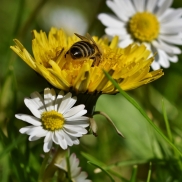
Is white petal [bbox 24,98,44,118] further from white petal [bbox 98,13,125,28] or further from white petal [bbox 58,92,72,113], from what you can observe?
white petal [bbox 98,13,125,28]

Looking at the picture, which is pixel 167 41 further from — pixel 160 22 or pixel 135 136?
pixel 135 136

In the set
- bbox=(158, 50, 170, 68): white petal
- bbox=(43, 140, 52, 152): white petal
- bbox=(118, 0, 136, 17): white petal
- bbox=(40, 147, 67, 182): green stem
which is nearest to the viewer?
bbox=(43, 140, 52, 152): white petal

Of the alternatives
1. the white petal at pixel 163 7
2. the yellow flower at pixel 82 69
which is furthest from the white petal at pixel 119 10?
the yellow flower at pixel 82 69

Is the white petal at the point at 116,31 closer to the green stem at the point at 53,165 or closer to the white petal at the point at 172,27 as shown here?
the white petal at the point at 172,27

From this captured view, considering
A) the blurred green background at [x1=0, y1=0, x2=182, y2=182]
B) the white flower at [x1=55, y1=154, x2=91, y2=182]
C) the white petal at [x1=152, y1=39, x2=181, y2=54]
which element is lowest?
the blurred green background at [x1=0, y1=0, x2=182, y2=182]

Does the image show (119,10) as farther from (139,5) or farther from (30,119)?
(30,119)

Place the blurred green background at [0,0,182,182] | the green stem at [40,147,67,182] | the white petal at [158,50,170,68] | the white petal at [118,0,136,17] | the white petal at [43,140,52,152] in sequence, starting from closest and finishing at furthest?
the white petal at [43,140,52,152] < the green stem at [40,147,67,182] < the blurred green background at [0,0,182,182] < the white petal at [158,50,170,68] < the white petal at [118,0,136,17]

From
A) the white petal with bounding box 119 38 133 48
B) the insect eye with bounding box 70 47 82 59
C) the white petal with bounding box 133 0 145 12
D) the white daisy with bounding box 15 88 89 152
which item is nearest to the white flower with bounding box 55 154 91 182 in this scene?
the white daisy with bounding box 15 88 89 152
